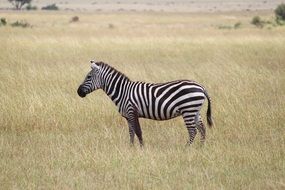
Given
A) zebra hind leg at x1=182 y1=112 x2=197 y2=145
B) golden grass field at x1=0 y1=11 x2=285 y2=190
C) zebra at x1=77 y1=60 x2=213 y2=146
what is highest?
zebra at x1=77 y1=60 x2=213 y2=146

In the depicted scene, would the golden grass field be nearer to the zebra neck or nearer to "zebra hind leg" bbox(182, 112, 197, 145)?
"zebra hind leg" bbox(182, 112, 197, 145)

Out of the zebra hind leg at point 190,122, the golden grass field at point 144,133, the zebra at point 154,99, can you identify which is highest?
the zebra at point 154,99

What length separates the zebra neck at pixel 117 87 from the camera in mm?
7532

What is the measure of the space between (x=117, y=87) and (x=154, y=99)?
0.62 meters

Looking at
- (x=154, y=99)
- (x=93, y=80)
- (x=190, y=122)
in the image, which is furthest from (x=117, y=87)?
(x=190, y=122)

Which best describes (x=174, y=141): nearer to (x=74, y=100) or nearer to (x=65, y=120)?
(x=65, y=120)

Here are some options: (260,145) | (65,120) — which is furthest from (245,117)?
(65,120)

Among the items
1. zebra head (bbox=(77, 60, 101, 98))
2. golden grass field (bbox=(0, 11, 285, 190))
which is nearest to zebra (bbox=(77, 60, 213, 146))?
zebra head (bbox=(77, 60, 101, 98))

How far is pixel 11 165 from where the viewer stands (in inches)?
261

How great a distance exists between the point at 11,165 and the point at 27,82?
5880mm

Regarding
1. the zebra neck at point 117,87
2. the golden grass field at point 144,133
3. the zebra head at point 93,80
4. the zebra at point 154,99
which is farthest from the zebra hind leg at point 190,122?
the zebra head at point 93,80

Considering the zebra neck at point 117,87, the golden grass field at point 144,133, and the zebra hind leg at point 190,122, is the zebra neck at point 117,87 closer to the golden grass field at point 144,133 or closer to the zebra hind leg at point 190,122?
the golden grass field at point 144,133

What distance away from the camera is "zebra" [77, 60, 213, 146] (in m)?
7.19

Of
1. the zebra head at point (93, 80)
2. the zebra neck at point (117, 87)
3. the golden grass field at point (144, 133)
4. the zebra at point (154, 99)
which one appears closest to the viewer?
the golden grass field at point (144, 133)
